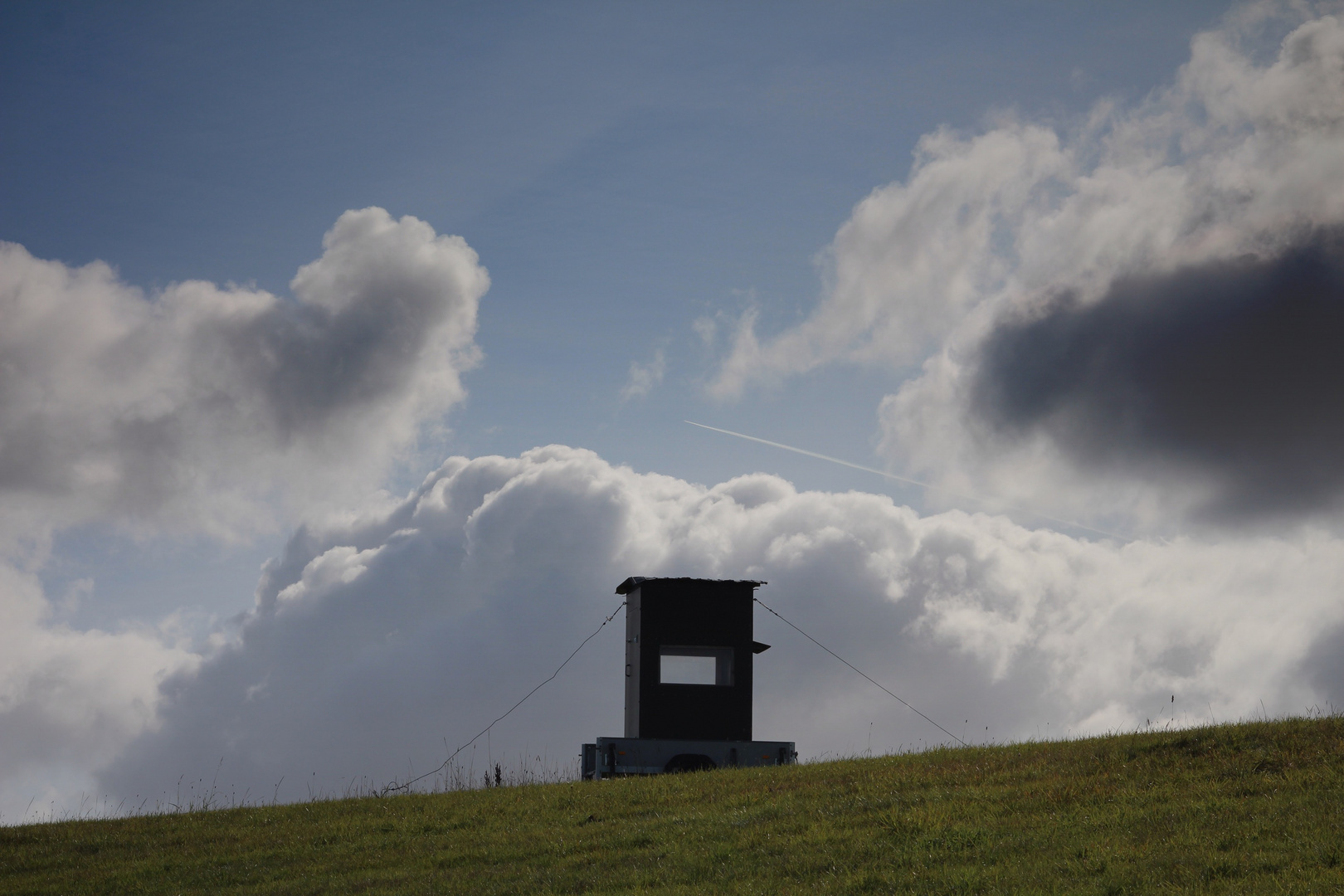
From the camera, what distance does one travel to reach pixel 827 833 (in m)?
12.8

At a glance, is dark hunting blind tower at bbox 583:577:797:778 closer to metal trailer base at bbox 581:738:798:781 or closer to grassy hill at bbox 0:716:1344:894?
metal trailer base at bbox 581:738:798:781

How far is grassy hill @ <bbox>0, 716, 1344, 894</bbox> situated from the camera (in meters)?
10.5

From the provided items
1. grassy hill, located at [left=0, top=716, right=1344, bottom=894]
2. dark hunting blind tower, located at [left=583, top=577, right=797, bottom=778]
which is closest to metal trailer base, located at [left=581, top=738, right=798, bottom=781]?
dark hunting blind tower, located at [left=583, top=577, right=797, bottom=778]

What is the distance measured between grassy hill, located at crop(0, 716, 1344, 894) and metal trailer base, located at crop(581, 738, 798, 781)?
6398 millimetres

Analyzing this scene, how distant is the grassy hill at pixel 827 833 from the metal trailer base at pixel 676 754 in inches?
252

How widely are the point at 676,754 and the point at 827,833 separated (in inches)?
570

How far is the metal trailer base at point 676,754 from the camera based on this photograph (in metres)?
26.0

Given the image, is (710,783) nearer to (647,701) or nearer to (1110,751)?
(1110,751)

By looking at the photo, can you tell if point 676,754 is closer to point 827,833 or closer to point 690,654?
point 690,654

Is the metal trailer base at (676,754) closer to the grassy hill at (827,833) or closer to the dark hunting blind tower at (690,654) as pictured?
the dark hunting blind tower at (690,654)

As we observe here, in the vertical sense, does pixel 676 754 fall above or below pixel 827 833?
above

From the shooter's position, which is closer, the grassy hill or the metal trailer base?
the grassy hill

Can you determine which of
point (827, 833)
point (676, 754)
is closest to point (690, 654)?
point (676, 754)

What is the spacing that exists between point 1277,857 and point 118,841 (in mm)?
18123
